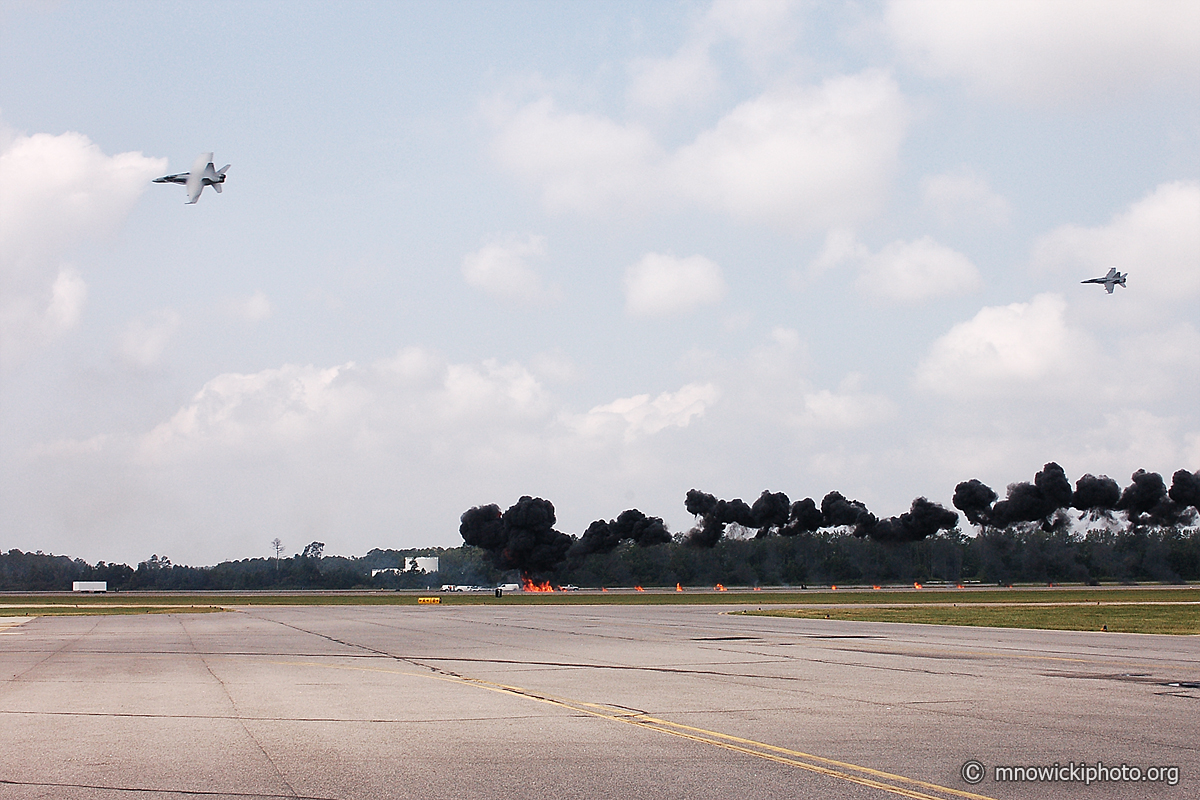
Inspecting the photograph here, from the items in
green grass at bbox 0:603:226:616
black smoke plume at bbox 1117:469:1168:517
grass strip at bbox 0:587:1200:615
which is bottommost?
→ grass strip at bbox 0:587:1200:615

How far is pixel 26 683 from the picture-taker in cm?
1984

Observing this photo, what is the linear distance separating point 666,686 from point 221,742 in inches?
329

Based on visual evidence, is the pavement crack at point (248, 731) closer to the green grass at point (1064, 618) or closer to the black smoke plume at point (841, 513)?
the green grass at point (1064, 618)

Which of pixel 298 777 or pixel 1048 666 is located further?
pixel 1048 666

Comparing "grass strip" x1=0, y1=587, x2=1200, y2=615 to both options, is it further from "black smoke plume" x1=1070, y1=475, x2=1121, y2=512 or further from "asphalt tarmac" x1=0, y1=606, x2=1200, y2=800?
"black smoke plume" x1=1070, y1=475, x2=1121, y2=512

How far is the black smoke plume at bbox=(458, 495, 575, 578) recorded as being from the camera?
16462 cm

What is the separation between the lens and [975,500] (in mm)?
158375

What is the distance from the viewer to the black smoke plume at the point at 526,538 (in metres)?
165

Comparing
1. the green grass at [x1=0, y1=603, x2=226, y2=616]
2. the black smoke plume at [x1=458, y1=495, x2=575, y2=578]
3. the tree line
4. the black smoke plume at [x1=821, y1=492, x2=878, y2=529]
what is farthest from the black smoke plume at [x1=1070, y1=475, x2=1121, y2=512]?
the green grass at [x1=0, y1=603, x2=226, y2=616]

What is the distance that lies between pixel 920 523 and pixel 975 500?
954 centimetres

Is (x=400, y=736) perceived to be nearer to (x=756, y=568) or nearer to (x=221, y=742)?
(x=221, y=742)

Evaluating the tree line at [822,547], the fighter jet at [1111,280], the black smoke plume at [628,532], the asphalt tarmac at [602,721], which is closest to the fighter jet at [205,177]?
the asphalt tarmac at [602,721]

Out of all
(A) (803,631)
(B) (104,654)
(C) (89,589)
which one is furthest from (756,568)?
(B) (104,654)

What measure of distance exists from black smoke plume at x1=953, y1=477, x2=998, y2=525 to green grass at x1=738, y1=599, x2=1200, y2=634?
109038 millimetres
